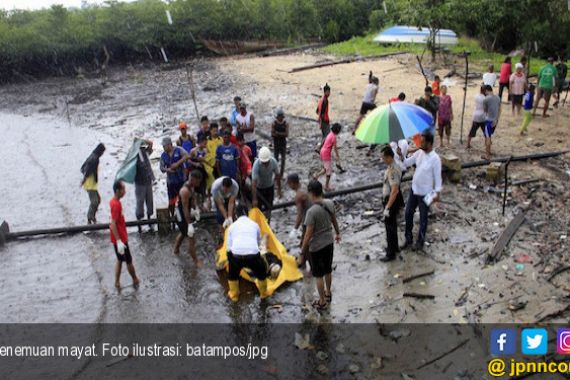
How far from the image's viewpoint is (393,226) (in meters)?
7.39

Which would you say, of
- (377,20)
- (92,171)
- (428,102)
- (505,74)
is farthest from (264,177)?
(377,20)

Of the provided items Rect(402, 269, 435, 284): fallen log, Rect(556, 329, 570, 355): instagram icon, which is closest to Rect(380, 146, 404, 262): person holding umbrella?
Rect(402, 269, 435, 284): fallen log

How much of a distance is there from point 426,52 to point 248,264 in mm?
21605

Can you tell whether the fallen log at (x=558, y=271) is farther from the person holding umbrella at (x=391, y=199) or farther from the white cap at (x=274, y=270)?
the white cap at (x=274, y=270)

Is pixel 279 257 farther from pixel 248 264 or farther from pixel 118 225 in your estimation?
pixel 118 225

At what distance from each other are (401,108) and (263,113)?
33.4 feet

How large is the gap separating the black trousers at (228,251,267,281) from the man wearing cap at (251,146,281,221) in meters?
2.03

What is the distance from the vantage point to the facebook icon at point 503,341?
18.2 ft

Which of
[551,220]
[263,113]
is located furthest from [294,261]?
[263,113]

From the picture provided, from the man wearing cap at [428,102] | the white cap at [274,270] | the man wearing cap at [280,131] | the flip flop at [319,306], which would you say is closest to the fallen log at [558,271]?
the flip flop at [319,306]

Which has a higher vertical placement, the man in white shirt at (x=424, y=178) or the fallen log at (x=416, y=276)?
the man in white shirt at (x=424, y=178)

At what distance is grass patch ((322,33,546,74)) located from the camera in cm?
2181

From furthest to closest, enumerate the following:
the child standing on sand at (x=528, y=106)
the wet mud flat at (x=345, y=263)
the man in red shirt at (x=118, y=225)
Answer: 1. the child standing on sand at (x=528, y=106)
2. the man in red shirt at (x=118, y=225)
3. the wet mud flat at (x=345, y=263)

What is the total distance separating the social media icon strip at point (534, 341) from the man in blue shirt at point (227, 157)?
17.4 ft
